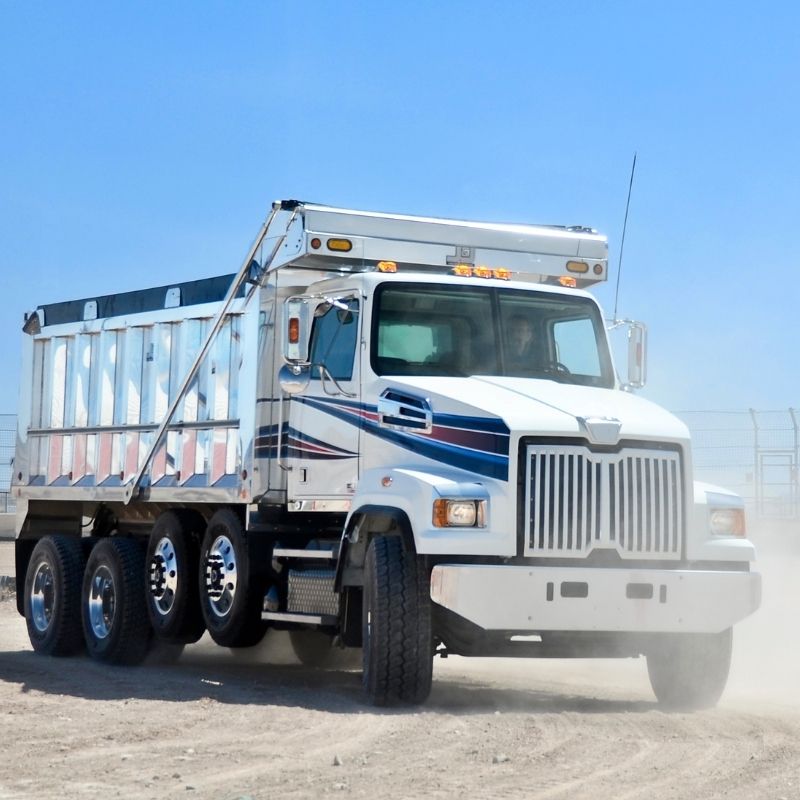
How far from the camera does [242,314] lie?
1402cm

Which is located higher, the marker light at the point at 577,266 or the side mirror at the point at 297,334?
the marker light at the point at 577,266

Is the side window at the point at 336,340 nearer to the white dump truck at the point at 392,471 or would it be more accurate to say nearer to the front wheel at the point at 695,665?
the white dump truck at the point at 392,471

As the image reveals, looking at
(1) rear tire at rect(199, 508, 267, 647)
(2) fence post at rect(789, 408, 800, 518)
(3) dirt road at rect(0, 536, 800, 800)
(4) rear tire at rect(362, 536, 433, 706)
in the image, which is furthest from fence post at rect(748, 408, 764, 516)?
(4) rear tire at rect(362, 536, 433, 706)

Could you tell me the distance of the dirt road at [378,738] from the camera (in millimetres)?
8281

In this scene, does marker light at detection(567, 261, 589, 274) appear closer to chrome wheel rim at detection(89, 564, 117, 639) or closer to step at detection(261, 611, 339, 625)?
step at detection(261, 611, 339, 625)

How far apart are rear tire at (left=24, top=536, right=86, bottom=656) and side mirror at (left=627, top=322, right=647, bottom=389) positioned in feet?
20.6

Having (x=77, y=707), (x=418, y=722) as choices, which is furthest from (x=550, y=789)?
(x=77, y=707)

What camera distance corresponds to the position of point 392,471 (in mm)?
11695

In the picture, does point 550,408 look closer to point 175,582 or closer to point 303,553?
point 303,553

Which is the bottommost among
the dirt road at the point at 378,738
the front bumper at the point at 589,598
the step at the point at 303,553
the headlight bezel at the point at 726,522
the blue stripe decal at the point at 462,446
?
the dirt road at the point at 378,738

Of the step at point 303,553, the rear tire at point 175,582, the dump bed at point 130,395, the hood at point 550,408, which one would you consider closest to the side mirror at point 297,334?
the hood at point 550,408

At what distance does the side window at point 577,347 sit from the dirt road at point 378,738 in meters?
2.52

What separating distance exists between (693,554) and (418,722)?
2.45 metres

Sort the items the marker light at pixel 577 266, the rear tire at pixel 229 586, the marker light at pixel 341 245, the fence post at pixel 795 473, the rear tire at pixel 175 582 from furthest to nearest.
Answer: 1. the fence post at pixel 795 473
2. the rear tire at pixel 175 582
3. the marker light at pixel 577 266
4. the rear tire at pixel 229 586
5. the marker light at pixel 341 245
